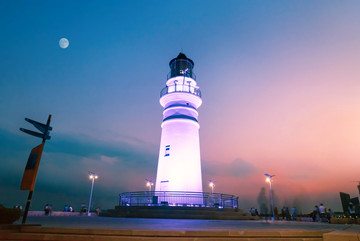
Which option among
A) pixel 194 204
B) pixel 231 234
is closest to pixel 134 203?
pixel 194 204

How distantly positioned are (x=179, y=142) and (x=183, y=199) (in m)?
5.72

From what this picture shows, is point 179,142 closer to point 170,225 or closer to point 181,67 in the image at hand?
point 181,67

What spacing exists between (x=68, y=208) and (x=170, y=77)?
21.7m

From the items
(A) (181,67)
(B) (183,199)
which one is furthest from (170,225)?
(A) (181,67)

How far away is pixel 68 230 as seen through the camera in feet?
25.3

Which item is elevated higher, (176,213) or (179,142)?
(179,142)

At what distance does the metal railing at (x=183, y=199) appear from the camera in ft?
76.7

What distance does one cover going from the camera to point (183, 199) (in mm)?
23484

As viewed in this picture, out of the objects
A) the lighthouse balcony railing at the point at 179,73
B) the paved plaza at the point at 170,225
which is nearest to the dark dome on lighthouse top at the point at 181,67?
the lighthouse balcony railing at the point at 179,73

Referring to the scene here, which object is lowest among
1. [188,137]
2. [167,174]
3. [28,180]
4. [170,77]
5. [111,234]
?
[111,234]

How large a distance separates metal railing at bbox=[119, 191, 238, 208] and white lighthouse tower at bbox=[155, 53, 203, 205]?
0.10 metres

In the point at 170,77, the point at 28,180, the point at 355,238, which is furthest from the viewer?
the point at 170,77

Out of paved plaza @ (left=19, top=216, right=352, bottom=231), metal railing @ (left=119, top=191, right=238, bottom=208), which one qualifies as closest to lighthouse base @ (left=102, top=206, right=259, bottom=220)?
metal railing @ (left=119, top=191, right=238, bottom=208)

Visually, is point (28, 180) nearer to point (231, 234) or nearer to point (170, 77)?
point (231, 234)
